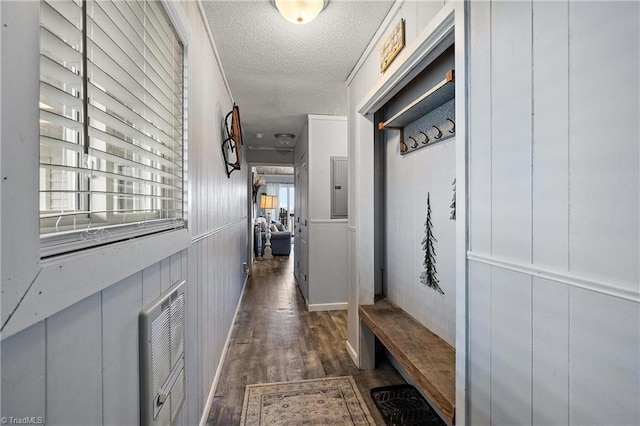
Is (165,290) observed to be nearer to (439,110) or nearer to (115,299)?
(115,299)

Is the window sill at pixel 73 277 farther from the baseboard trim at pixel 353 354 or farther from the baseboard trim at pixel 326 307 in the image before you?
the baseboard trim at pixel 326 307

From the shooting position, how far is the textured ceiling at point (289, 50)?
1.88 metres

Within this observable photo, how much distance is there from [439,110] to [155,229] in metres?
1.66

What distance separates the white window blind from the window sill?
0.10 ft

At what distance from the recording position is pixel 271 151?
6285 millimetres

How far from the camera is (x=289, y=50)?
234 centimetres

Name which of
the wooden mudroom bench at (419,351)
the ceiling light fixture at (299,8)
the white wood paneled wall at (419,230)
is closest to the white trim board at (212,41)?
the ceiling light fixture at (299,8)

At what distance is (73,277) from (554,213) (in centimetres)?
111

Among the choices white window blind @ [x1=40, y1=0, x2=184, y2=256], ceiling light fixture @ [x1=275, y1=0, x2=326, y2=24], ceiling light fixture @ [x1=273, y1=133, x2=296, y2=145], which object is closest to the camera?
white window blind @ [x1=40, y1=0, x2=184, y2=256]

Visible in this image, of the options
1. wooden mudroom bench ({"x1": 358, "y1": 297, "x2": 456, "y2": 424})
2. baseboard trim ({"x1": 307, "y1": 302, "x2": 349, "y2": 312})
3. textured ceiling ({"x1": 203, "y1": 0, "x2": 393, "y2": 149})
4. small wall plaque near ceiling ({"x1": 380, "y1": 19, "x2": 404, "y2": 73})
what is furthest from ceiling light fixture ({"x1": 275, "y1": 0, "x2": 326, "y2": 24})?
baseboard trim ({"x1": 307, "y1": 302, "x2": 349, "y2": 312})

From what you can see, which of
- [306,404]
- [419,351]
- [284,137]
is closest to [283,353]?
[306,404]

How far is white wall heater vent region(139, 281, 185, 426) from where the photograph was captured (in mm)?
952

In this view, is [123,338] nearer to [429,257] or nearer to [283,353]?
[429,257]

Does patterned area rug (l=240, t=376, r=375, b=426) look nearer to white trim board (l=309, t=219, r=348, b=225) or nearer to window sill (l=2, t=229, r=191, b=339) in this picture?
window sill (l=2, t=229, r=191, b=339)
